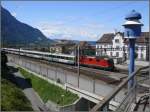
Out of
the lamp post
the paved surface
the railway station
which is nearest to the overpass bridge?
the railway station

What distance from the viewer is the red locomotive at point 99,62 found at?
39.4 meters

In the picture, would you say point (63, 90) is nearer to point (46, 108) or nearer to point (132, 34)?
point (46, 108)

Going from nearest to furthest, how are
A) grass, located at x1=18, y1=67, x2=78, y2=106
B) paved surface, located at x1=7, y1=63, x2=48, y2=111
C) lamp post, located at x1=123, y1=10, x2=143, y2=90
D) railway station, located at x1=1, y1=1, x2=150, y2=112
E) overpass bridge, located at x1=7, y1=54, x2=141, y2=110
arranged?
1. railway station, located at x1=1, y1=1, x2=150, y2=112
2. lamp post, located at x1=123, y1=10, x2=143, y2=90
3. overpass bridge, located at x1=7, y1=54, x2=141, y2=110
4. grass, located at x1=18, y1=67, x2=78, y2=106
5. paved surface, located at x1=7, y1=63, x2=48, y2=111

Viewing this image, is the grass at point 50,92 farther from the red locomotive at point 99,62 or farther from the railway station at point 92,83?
the red locomotive at point 99,62

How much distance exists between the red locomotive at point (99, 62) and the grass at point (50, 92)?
7864 millimetres

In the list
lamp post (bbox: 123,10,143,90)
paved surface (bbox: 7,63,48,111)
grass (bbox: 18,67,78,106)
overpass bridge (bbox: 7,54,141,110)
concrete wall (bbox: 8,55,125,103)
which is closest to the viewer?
lamp post (bbox: 123,10,143,90)

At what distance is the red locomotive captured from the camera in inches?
1553

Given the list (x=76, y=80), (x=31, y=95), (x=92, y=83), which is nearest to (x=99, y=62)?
(x=31, y=95)

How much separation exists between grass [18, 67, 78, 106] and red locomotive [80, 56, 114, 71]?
→ 7864mm

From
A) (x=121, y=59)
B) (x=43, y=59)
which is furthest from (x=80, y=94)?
(x=43, y=59)

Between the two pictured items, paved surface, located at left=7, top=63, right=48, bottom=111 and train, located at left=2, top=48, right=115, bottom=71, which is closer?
paved surface, located at left=7, top=63, right=48, bottom=111

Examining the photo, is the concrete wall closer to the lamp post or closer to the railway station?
the railway station

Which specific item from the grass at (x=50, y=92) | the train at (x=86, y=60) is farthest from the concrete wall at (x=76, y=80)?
the train at (x=86, y=60)

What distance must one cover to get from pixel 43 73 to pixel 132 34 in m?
27.7
